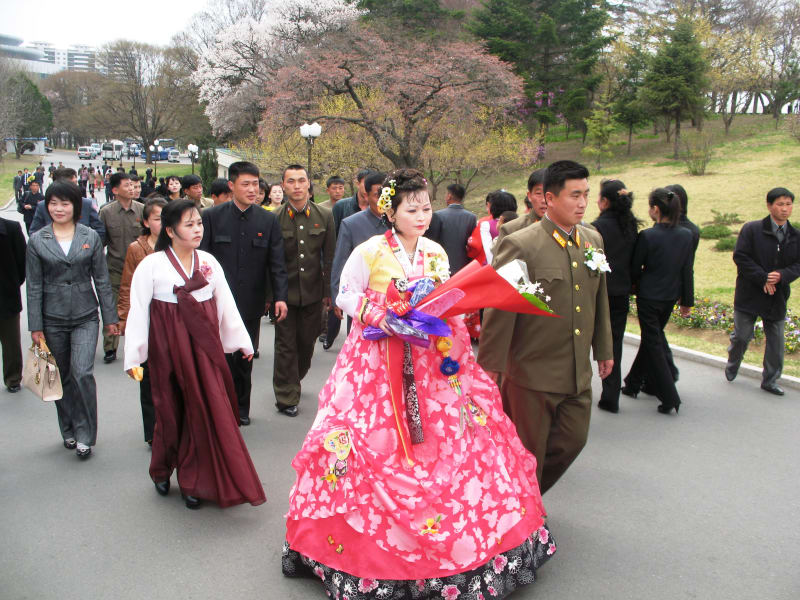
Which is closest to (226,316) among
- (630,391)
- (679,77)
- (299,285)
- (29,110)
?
(299,285)

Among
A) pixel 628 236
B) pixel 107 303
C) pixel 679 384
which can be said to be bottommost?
pixel 679 384

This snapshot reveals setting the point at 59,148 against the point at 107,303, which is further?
the point at 59,148

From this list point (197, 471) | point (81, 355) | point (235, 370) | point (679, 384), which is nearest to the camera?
point (197, 471)

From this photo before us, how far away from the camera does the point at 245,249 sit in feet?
19.3

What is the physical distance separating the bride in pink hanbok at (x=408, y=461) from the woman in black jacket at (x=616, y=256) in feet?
9.32

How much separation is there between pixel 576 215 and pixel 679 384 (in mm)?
4152

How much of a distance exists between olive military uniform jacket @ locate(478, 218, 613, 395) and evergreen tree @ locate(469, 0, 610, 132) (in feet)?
97.0

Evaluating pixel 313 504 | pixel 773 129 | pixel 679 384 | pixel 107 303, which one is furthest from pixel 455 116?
pixel 313 504

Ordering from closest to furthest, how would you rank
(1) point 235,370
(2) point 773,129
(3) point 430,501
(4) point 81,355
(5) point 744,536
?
(3) point 430,501 → (5) point 744,536 → (4) point 81,355 → (1) point 235,370 → (2) point 773,129

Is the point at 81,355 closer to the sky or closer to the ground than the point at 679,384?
closer to the sky

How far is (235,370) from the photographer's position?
5.82 meters

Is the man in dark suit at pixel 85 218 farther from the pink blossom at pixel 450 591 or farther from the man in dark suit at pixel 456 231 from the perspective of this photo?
the pink blossom at pixel 450 591

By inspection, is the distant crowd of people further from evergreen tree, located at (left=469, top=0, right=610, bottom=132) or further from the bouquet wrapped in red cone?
evergreen tree, located at (left=469, top=0, right=610, bottom=132)

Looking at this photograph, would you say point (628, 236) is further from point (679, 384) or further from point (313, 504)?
point (313, 504)
